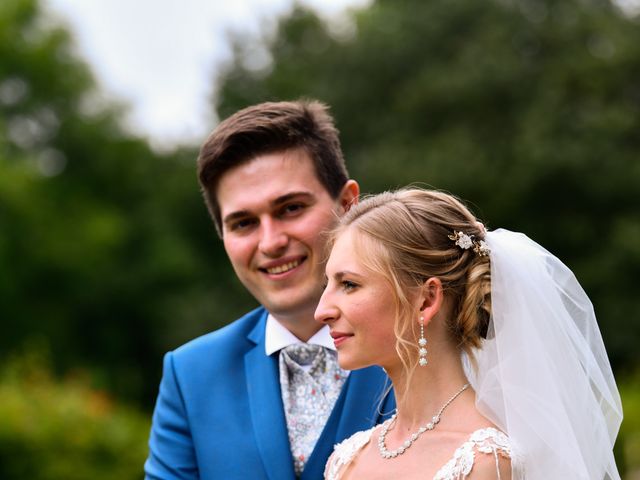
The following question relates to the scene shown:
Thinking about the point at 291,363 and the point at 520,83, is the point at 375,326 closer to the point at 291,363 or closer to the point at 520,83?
the point at 291,363

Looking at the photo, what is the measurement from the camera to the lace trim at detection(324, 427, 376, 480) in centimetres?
370

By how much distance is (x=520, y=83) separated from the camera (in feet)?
92.6

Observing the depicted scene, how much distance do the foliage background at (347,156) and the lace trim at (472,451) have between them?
574 inches

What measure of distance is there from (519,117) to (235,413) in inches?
953

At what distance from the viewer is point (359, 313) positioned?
134 inches

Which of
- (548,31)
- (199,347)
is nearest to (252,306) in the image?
(548,31)

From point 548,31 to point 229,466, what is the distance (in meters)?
26.0

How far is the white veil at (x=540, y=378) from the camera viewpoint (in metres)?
3.34

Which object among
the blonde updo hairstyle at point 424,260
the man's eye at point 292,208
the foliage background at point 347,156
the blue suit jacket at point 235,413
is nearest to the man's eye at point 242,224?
the man's eye at point 292,208

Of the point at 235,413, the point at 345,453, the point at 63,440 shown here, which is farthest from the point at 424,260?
the point at 63,440

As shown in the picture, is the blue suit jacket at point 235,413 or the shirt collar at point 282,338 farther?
the shirt collar at point 282,338

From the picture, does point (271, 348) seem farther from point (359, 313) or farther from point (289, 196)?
point (359, 313)

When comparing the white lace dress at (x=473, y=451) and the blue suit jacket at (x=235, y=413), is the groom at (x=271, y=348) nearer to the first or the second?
the blue suit jacket at (x=235, y=413)

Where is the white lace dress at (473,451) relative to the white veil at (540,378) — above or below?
below
